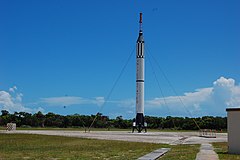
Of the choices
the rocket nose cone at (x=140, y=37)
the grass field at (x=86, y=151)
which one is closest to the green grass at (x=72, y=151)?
the grass field at (x=86, y=151)

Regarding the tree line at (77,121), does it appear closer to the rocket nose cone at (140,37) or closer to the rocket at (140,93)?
the rocket at (140,93)

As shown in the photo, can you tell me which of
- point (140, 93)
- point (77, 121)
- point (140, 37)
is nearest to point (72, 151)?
point (140, 93)

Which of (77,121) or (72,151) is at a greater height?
(77,121)

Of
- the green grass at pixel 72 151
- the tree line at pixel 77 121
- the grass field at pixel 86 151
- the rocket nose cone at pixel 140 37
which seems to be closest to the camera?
the grass field at pixel 86 151

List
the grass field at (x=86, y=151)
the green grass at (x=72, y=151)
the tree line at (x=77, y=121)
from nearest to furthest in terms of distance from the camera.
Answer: the grass field at (x=86, y=151)
the green grass at (x=72, y=151)
the tree line at (x=77, y=121)

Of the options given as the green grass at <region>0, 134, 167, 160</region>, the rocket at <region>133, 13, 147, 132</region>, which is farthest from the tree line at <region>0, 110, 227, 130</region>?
the green grass at <region>0, 134, 167, 160</region>

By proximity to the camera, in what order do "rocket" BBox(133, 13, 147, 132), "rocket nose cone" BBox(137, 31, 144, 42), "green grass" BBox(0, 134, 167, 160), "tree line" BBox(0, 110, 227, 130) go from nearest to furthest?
1. "green grass" BBox(0, 134, 167, 160)
2. "rocket" BBox(133, 13, 147, 132)
3. "rocket nose cone" BBox(137, 31, 144, 42)
4. "tree line" BBox(0, 110, 227, 130)

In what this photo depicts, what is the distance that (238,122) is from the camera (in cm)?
2050

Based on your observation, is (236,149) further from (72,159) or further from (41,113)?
(41,113)

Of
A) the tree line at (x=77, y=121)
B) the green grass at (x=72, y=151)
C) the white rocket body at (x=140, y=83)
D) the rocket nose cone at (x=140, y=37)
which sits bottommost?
the green grass at (x=72, y=151)

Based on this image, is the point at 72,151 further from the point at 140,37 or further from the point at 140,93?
the point at 140,37

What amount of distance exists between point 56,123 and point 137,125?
57042mm

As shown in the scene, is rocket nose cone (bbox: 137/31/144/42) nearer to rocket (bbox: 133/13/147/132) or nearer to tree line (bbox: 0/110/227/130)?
rocket (bbox: 133/13/147/132)

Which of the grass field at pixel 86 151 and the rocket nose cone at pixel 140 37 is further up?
the rocket nose cone at pixel 140 37
